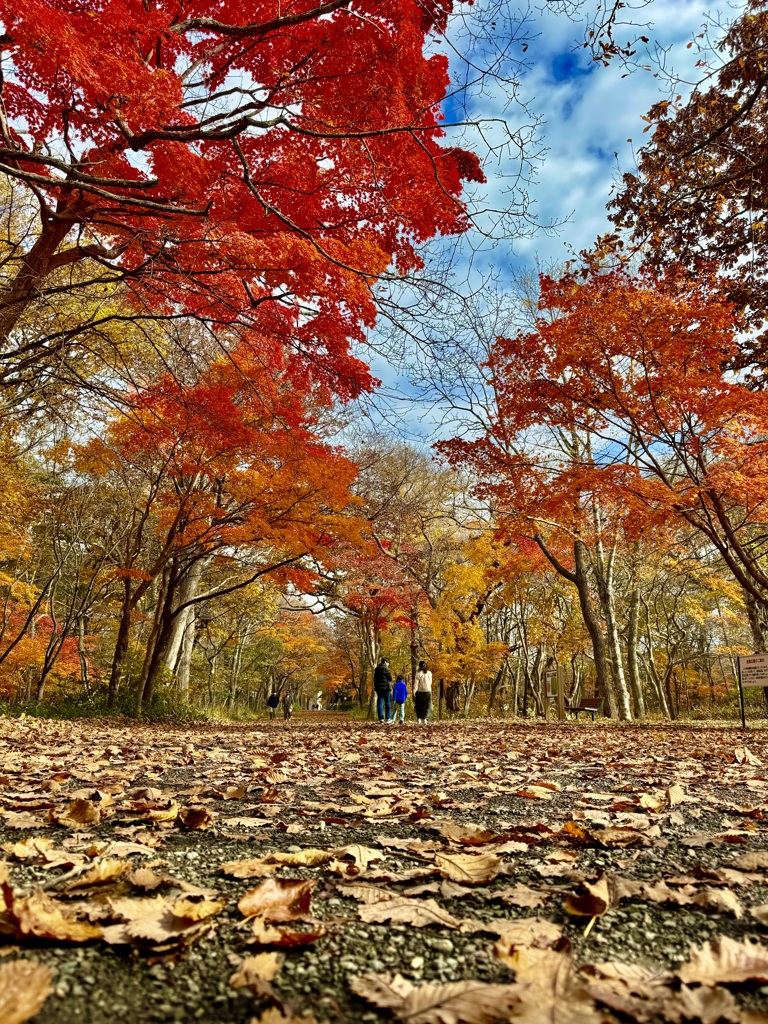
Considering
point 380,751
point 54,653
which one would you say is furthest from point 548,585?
point 380,751

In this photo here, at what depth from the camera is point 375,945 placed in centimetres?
128

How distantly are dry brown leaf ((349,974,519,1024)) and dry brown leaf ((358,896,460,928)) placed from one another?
296 mm

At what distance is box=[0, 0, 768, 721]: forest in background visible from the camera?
16.6 ft

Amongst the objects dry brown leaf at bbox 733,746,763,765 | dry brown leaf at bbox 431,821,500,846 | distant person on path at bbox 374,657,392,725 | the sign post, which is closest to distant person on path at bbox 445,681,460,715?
distant person on path at bbox 374,657,392,725

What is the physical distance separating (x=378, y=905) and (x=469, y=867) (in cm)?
39

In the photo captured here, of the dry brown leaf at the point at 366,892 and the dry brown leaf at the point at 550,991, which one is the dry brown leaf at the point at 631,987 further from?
the dry brown leaf at the point at 366,892

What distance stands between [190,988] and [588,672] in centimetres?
4191

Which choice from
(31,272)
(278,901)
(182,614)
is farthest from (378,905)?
(182,614)

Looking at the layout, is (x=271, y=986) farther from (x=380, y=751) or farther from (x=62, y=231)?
(x=62, y=231)

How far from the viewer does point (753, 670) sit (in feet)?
29.2

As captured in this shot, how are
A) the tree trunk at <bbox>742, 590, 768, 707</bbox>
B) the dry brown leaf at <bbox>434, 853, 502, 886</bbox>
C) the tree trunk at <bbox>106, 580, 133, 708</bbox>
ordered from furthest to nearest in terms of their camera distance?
the tree trunk at <bbox>742, 590, 768, 707</bbox>, the tree trunk at <bbox>106, 580, 133, 708</bbox>, the dry brown leaf at <bbox>434, 853, 502, 886</bbox>

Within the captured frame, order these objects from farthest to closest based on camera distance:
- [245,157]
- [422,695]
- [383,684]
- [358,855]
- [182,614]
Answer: [182,614] → [422,695] → [383,684] → [245,157] → [358,855]

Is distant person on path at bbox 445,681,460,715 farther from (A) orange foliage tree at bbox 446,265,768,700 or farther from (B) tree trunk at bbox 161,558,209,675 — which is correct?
(A) orange foliage tree at bbox 446,265,768,700

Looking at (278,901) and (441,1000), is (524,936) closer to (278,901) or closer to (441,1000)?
(441,1000)
